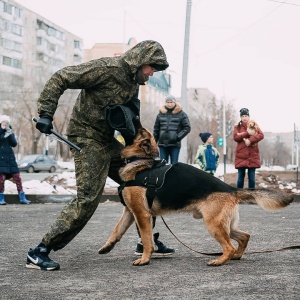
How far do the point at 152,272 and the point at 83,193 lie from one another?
940 mm

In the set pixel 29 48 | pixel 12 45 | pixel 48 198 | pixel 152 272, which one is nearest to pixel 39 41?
pixel 29 48

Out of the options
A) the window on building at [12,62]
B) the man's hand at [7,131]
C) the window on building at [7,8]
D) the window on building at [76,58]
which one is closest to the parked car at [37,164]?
the man's hand at [7,131]

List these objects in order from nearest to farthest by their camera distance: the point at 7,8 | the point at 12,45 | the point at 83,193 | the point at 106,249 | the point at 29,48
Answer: the point at 83,193, the point at 106,249, the point at 7,8, the point at 12,45, the point at 29,48

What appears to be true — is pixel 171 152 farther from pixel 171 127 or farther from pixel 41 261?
pixel 41 261

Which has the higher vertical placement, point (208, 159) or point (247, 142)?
point (247, 142)

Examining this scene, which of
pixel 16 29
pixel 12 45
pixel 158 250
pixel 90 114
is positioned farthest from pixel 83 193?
pixel 16 29

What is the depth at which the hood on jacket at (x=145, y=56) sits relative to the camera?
5539 mm

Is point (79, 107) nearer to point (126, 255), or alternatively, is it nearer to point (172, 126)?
point (126, 255)

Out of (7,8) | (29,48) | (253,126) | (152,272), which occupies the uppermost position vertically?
(7,8)

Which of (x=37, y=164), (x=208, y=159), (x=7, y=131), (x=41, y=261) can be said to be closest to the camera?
(x=41, y=261)

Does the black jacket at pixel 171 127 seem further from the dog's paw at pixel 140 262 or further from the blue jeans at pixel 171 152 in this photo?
the dog's paw at pixel 140 262

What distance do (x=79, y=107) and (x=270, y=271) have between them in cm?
225

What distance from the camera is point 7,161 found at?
13094 millimetres

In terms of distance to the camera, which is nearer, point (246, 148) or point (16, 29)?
point (246, 148)
